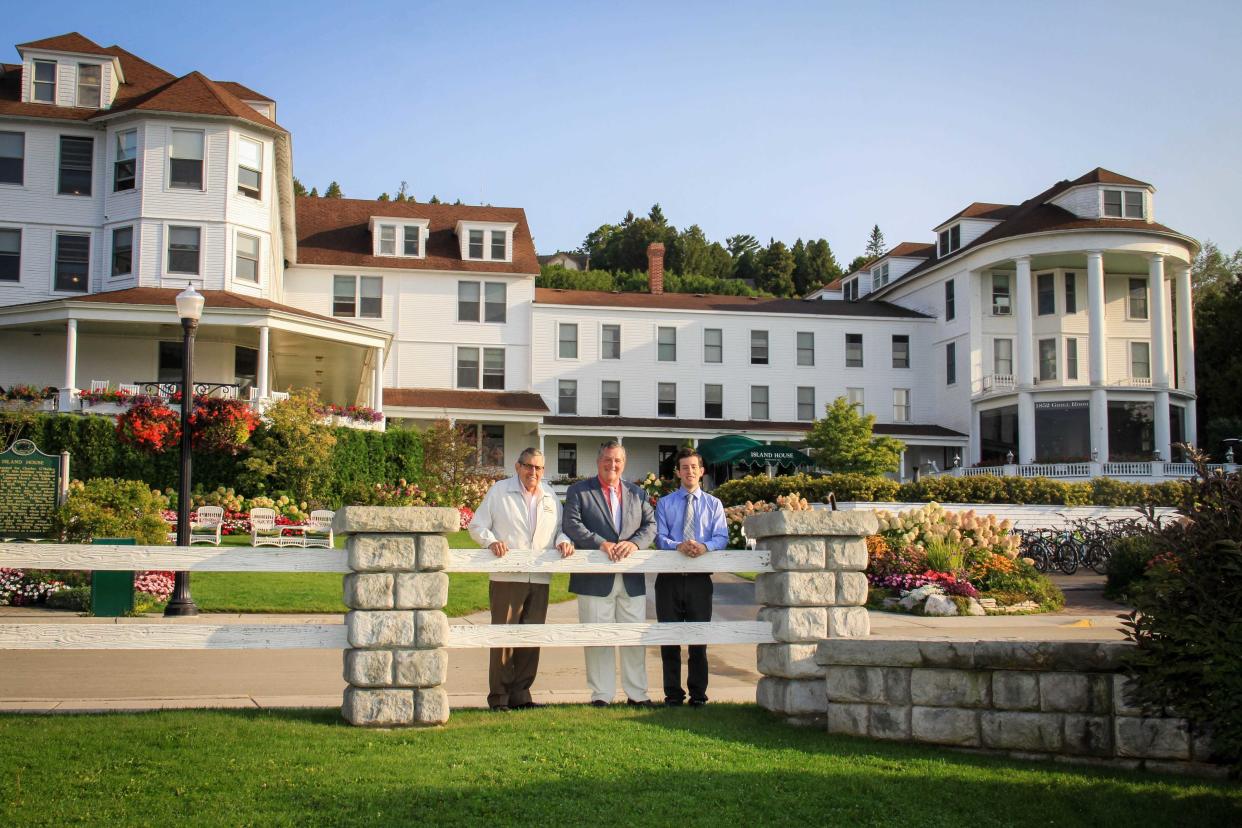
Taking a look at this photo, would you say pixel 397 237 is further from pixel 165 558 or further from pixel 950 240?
pixel 165 558

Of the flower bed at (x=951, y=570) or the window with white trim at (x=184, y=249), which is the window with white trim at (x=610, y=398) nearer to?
the window with white trim at (x=184, y=249)

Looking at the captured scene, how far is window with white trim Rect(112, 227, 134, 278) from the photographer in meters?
34.9

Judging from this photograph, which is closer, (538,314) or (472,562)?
(472,562)

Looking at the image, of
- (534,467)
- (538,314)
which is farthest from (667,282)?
(534,467)

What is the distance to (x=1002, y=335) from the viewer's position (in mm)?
49500

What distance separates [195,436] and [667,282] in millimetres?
69323

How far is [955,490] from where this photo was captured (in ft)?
93.8

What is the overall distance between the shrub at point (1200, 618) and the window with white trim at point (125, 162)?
3529 centimetres

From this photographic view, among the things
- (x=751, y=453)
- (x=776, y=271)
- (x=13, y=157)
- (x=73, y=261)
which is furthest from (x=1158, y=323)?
(x=776, y=271)


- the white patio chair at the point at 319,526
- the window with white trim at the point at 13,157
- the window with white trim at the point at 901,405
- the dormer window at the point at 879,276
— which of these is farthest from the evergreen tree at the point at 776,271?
the white patio chair at the point at 319,526

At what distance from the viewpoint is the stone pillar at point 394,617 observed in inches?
276

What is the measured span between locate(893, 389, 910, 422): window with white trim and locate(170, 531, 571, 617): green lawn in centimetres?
3590

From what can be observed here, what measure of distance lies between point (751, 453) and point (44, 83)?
2786 centimetres

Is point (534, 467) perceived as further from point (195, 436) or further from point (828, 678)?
point (195, 436)
